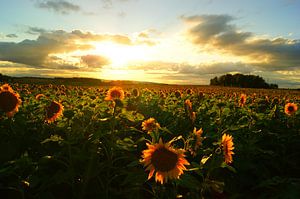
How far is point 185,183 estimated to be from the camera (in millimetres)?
3436

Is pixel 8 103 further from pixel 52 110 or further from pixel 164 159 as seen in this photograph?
pixel 164 159

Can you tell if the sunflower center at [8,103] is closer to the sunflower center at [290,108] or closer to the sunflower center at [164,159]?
the sunflower center at [164,159]

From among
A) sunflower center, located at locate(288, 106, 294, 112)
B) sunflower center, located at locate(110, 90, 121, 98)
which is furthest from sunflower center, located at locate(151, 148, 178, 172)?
sunflower center, located at locate(288, 106, 294, 112)

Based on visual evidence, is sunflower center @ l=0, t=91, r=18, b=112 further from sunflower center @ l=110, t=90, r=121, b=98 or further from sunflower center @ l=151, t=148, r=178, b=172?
sunflower center @ l=151, t=148, r=178, b=172

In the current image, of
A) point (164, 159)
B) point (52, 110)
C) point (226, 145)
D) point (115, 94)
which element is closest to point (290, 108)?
point (115, 94)

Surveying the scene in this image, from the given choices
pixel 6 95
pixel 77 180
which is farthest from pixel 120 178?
pixel 6 95

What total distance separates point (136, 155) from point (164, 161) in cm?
379

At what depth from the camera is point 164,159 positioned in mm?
3432

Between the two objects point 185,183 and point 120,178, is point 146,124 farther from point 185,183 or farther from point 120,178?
point 185,183

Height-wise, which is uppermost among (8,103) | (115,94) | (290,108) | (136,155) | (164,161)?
(115,94)

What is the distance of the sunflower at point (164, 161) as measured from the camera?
342 cm

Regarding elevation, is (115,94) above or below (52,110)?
above

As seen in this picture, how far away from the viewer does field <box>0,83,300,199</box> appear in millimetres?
3643

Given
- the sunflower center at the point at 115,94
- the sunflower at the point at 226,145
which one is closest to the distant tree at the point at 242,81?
the sunflower center at the point at 115,94
